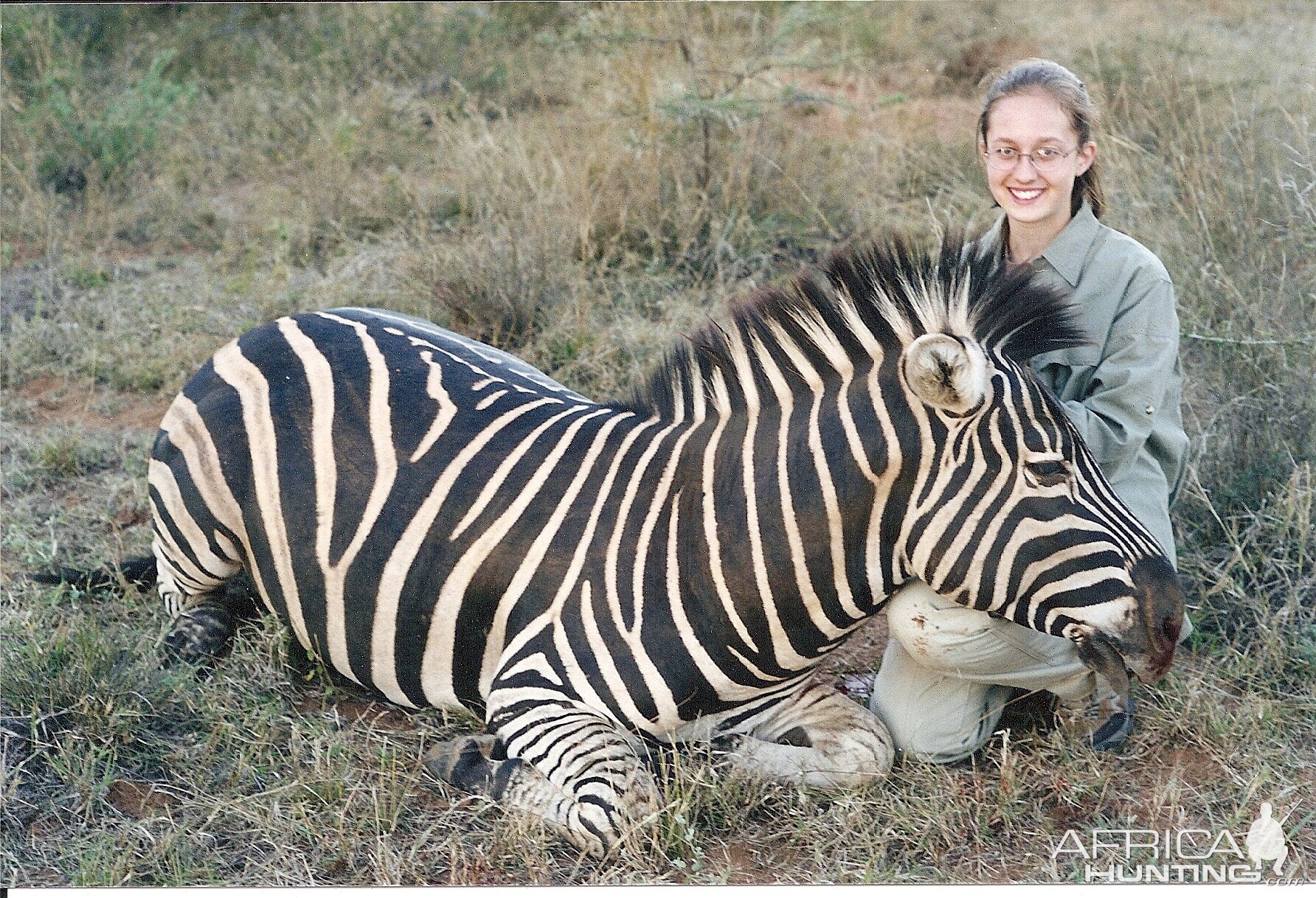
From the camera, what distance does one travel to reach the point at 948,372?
289 centimetres

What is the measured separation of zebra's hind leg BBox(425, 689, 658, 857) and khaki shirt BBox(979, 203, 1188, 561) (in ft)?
4.94

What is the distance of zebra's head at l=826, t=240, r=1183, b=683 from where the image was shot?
2.96m

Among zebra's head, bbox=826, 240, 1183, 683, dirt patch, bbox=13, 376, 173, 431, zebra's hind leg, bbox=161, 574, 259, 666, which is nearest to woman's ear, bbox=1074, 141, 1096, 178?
zebra's head, bbox=826, 240, 1183, 683

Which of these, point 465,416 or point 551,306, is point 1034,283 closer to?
point 465,416

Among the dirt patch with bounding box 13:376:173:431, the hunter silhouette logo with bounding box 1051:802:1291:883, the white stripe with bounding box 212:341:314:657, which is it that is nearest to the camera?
the hunter silhouette logo with bounding box 1051:802:1291:883

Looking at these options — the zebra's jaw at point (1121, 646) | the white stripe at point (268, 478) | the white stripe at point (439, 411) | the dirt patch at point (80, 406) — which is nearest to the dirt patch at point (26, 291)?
the dirt patch at point (80, 406)

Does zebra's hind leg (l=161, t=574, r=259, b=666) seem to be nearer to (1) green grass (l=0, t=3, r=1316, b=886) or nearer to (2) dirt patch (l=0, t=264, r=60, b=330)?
(1) green grass (l=0, t=3, r=1316, b=886)

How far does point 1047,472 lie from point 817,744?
1.01 meters

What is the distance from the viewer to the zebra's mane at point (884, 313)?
305 centimetres

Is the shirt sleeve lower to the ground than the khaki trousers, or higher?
higher

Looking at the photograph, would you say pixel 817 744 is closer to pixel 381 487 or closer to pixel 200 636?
pixel 381 487

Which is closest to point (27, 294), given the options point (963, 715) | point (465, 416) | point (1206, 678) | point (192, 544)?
point (192, 544)

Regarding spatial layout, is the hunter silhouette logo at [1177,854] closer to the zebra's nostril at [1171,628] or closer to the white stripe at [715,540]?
the zebra's nostril at [1171,628]

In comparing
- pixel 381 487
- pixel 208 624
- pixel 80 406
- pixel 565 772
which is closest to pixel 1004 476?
pixel 565 772
